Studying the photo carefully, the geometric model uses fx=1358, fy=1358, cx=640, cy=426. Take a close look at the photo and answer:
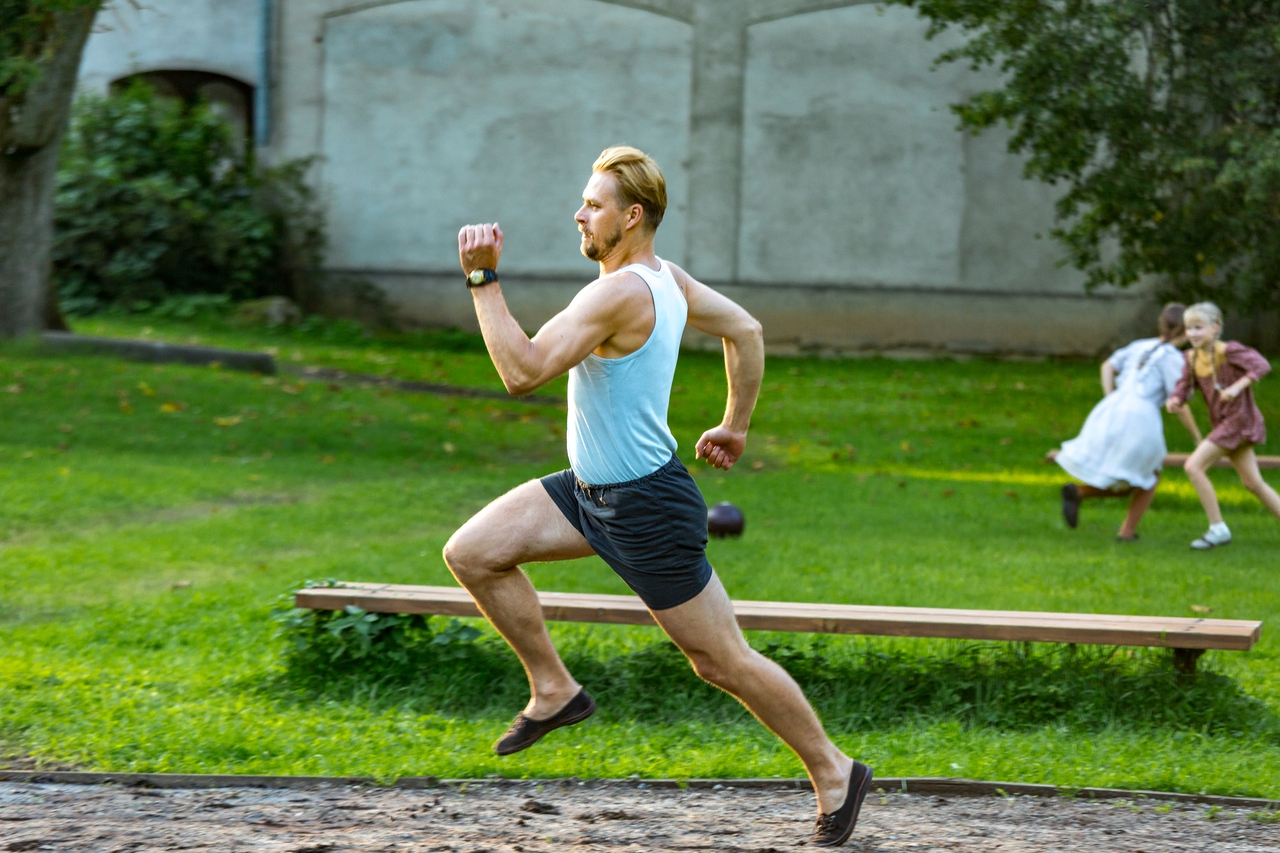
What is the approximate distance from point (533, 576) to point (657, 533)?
456 centimetres

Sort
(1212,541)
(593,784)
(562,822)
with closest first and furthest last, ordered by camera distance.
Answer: (562,822) < (593,784) < (1212,541)

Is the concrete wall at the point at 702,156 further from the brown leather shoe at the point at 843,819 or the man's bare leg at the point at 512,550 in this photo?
the brown leather shoe at the point at 843,819

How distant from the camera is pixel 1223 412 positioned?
976 centimetres

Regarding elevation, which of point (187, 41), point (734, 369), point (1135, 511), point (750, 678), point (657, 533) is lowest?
point (1135, 511)

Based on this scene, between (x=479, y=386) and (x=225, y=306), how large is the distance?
553 cm

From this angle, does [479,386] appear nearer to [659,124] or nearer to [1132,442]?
[659,124]

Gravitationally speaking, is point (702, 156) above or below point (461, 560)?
above

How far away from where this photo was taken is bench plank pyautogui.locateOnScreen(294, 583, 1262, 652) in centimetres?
550

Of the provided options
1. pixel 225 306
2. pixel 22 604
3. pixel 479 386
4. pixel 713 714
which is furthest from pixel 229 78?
pixel 713 714

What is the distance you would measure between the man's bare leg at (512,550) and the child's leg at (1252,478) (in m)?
7.15

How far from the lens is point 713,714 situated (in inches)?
227

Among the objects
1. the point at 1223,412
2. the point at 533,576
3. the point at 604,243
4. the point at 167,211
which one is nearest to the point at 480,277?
the point at 604,243

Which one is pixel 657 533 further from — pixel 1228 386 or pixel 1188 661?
pixel 1228 386

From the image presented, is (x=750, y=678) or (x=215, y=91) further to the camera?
(x=215, y=91)
